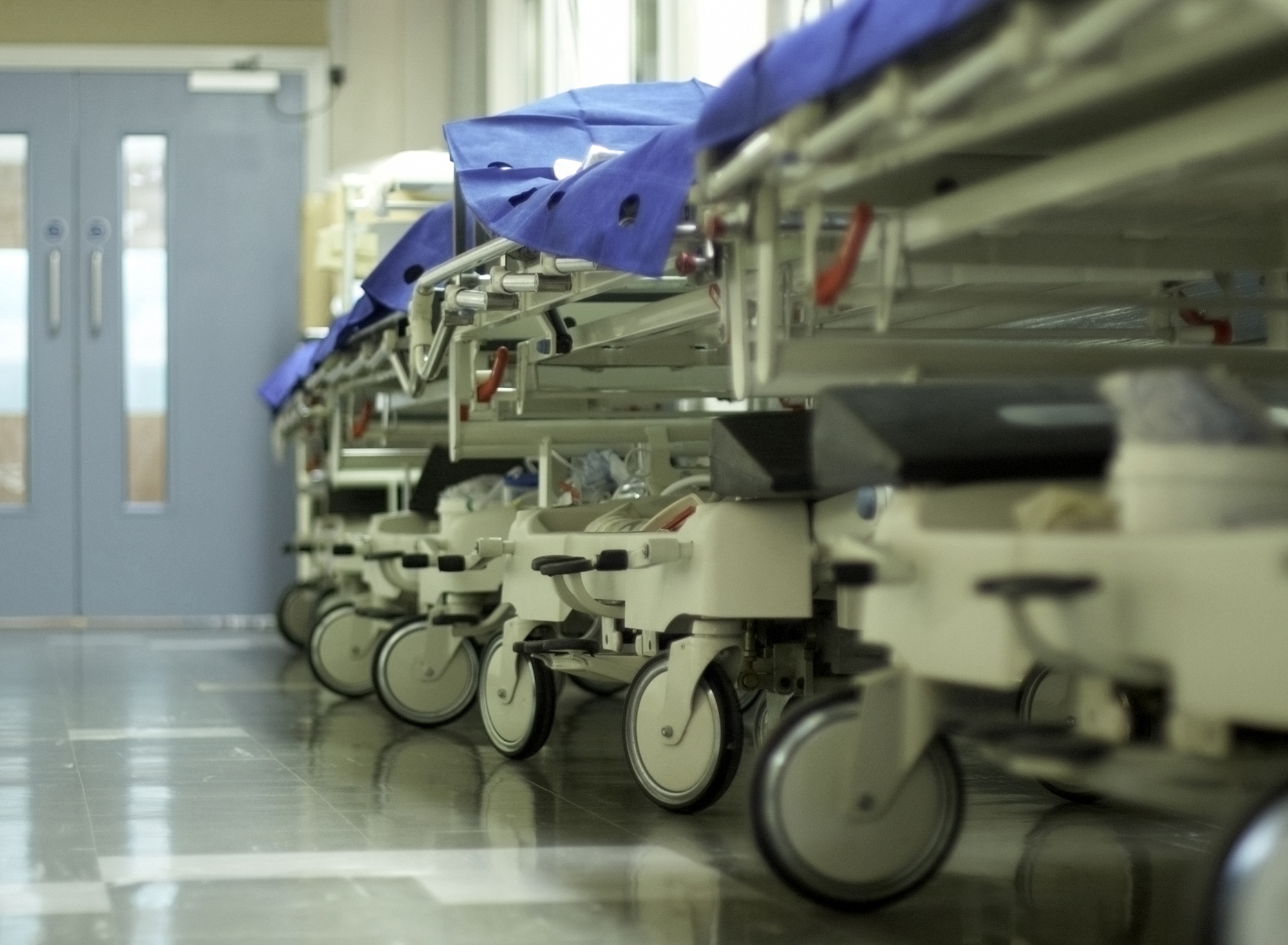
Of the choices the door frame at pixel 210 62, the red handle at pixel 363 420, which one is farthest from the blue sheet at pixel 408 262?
the door frame at pixel 210 62

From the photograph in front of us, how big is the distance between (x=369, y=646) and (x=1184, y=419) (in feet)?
12.3

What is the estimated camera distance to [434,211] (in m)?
4.26

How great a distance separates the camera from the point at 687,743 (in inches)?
113

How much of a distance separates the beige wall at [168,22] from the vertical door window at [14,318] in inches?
20.6

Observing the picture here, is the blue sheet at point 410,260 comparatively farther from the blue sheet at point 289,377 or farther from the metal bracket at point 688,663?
the metal bracket at point 688,663

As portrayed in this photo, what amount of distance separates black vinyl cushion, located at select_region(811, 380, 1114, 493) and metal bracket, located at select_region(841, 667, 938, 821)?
242 millimetres

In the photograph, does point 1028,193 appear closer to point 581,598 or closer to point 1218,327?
point 1218,327

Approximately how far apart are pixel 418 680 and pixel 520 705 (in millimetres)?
748

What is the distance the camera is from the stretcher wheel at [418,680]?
4285mm

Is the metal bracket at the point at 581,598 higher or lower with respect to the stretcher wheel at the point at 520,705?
higher

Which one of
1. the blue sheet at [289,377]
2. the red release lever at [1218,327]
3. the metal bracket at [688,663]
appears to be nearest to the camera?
the metal bracket at [688,663]

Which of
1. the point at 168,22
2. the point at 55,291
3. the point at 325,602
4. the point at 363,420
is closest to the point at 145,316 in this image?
the point at 55,291

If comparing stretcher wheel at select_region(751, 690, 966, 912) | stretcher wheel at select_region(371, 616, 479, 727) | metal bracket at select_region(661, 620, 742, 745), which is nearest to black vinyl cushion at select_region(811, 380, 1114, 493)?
stretcher wheel at select_region(751, 690, 966, 912)

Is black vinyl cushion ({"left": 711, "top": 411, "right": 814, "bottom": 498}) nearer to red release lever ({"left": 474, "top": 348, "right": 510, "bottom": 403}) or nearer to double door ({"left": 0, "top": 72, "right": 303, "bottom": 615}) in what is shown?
red release lever ({"left": 474, "top": 348, "right": 510, "bottom": 403})
